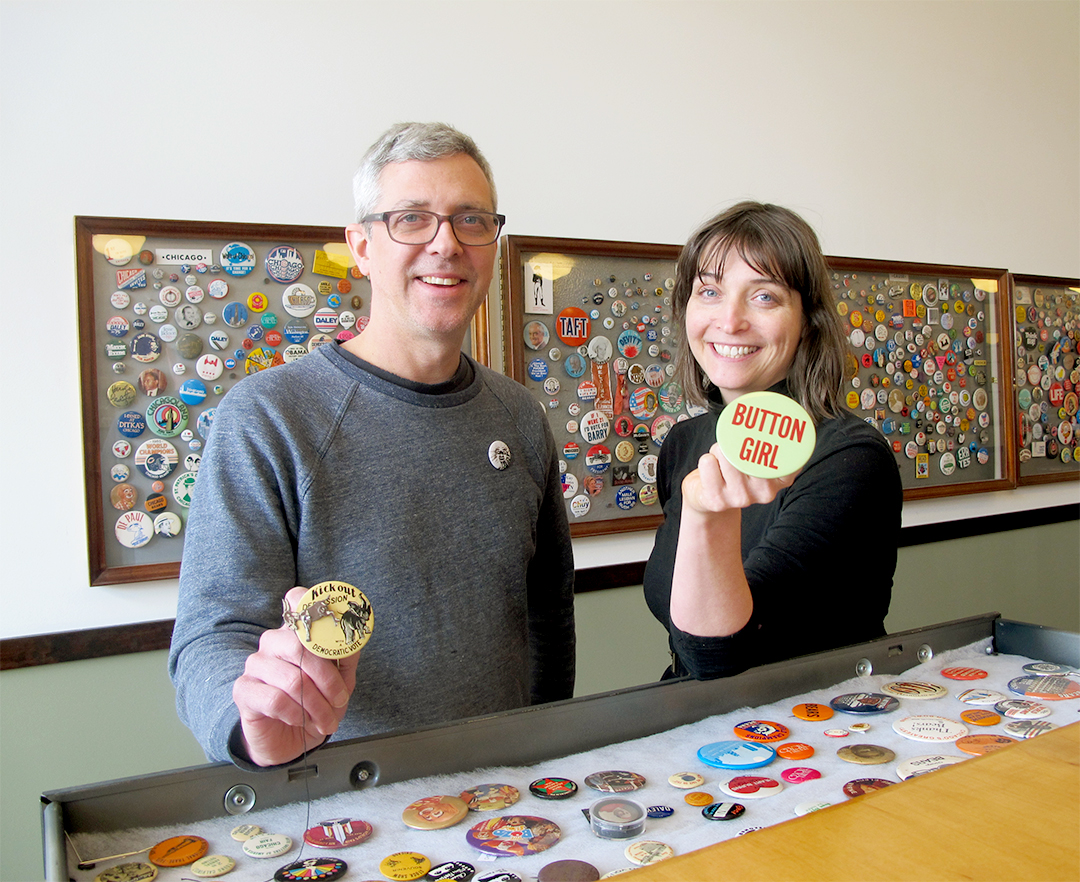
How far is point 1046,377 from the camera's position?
3639 millimetres

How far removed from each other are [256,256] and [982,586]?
3.10m

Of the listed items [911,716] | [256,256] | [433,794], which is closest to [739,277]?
[911,716]

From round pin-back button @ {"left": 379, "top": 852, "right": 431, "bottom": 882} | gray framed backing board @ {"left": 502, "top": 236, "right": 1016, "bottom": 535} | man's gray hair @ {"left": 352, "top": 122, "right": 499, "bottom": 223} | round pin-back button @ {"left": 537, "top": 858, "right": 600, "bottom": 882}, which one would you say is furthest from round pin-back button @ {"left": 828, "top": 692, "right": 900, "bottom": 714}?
gray framed backing board @ {"left": 502, "top": 236, "right": 1016, "bottom": 535}

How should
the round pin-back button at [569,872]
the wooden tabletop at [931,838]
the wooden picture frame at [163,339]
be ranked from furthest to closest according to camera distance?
1. the wooden picture frame at [163,339]
2. the round pin-back button at [569,872]
3. the wooden tabletop at [931,838]

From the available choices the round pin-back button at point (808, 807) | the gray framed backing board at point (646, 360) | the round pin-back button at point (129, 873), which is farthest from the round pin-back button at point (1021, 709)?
the gray framed backing board at point (646, 360)

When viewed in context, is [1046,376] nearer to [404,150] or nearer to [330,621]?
[404,150]

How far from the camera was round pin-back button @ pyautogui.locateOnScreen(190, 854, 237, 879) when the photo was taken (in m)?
0.74

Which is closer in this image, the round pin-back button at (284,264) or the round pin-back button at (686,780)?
the round pin-back button at (686,780)

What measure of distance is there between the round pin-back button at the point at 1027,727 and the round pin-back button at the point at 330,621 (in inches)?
30.2

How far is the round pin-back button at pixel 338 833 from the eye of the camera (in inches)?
30.7

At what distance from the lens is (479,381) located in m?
1.53

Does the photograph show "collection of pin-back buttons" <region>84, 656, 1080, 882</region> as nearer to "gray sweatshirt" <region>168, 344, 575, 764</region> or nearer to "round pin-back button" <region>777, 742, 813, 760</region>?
"round pin-back button" <region>777, 742, 813, 760</region>

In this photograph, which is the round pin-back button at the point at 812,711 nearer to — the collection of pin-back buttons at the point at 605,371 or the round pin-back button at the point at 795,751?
the round pin-back button at the point at 795,751

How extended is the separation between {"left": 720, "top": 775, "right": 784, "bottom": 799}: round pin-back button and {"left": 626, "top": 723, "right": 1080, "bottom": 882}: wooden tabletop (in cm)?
17
